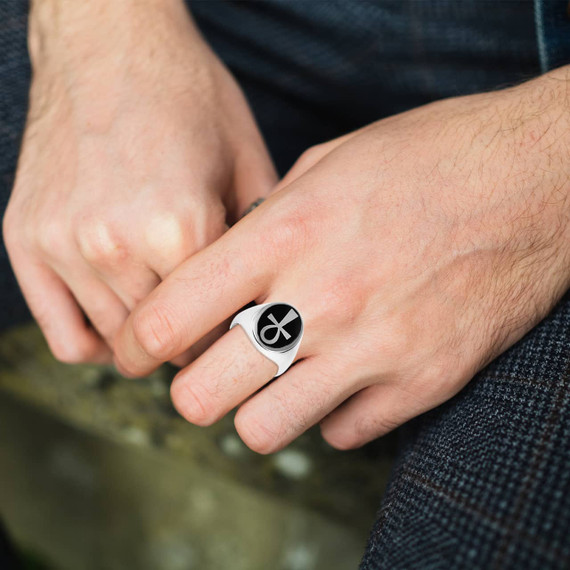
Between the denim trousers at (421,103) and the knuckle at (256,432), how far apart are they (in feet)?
0.53

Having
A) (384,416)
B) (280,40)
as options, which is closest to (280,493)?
(384,416)

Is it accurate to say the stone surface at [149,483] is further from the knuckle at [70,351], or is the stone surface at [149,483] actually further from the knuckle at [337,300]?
the knuckle at [337,300]

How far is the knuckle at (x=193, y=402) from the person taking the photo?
671 mm

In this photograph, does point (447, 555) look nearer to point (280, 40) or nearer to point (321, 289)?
point (321, 289)

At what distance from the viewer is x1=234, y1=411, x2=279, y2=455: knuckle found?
0.67 m

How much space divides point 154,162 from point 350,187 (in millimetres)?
292

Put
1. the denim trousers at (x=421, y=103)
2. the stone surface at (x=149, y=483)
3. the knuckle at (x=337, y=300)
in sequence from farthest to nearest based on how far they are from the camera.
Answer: the stone surface at (x=149, y=483) → the knuckle at (x=337, y=300) → the denim trousers at (x=421, y=103)

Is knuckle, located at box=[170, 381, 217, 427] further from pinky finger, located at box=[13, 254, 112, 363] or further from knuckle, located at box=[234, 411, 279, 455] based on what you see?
pinky finger, located at box=[13, 254, 112, 363]

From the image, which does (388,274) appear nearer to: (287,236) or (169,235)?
(287,236)

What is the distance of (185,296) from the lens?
0.66 meters

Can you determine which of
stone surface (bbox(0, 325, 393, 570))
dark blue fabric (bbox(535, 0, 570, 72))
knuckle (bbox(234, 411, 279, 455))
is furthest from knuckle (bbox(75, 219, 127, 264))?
dark blue fabric (bbox(535, 0, 570, 72))

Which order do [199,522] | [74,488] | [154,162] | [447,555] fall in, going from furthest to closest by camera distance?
[74,488], [199,522], [154,162], [447,555]

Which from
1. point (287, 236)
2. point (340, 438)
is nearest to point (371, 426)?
point (340, 438)

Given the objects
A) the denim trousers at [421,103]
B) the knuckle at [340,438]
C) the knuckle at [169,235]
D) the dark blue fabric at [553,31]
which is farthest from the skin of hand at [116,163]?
the dark blue fabric at [553,31]
